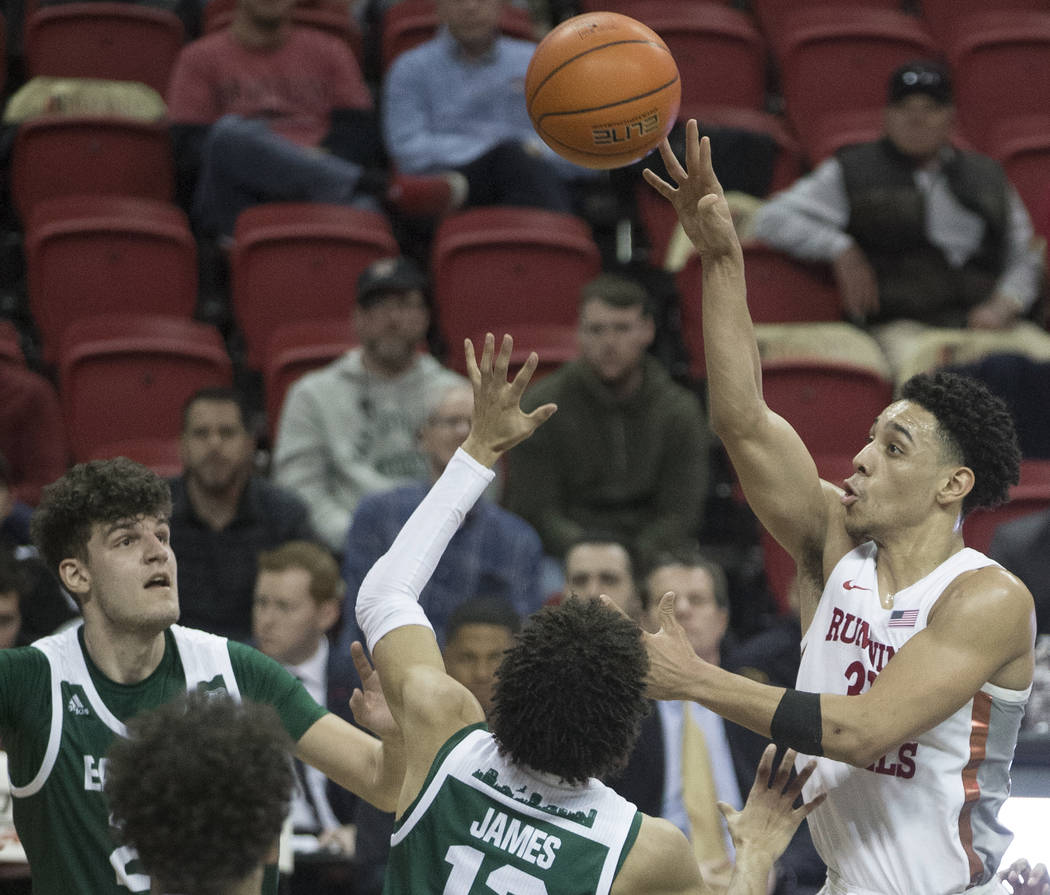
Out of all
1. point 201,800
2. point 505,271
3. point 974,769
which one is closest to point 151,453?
point 505,271

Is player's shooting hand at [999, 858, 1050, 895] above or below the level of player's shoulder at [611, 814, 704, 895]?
below

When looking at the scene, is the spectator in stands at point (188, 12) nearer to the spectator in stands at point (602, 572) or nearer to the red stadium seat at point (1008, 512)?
the spectator in stands at point (602, 572)

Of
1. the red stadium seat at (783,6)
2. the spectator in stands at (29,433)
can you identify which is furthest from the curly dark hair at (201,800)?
the red stadium seat at (783,6)

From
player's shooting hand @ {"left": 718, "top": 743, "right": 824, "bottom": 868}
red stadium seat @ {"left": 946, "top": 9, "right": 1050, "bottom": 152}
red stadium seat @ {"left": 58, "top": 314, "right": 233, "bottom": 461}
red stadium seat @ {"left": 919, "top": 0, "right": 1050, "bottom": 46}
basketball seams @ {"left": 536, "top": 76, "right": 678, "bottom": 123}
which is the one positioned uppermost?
red stadium seat @ {"left": 919, "top": 0, "right": 1050, "bottom": 46}

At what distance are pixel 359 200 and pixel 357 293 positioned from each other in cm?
117

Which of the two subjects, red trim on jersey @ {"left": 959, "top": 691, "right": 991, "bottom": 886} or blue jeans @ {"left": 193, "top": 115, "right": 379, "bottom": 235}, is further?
blue jeans @ {"left": 193, "top": 115, "right": 379, "bottom": 235}

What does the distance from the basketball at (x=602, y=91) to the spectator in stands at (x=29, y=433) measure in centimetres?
259

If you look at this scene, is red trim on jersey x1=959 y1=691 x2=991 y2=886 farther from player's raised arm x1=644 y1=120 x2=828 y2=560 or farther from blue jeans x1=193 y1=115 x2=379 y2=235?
blue jeans x1=193 y1=115 x2=379 y2=235

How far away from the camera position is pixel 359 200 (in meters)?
7.04

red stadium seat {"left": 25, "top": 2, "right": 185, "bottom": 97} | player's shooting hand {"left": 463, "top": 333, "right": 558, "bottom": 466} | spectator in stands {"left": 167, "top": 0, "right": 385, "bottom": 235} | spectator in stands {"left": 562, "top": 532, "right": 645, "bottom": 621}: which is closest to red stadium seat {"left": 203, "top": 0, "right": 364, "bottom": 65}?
red stadium seat {"left": 25, "top": 2, "right": 185, "bottom": 97}

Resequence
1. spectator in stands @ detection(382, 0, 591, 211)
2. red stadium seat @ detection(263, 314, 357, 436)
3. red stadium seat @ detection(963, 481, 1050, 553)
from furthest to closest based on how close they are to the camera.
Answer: spectator in stands @ detection(382, 0, 591, 211) → red stadium seat @ detection(263, 314, 357, 436) → red stadium seat @ detection(963, 481, 1050, 553)

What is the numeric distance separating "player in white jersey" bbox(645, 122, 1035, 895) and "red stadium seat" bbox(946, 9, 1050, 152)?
491 centimetres

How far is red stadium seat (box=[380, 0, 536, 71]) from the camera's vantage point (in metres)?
7.78

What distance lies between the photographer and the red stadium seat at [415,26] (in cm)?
778
